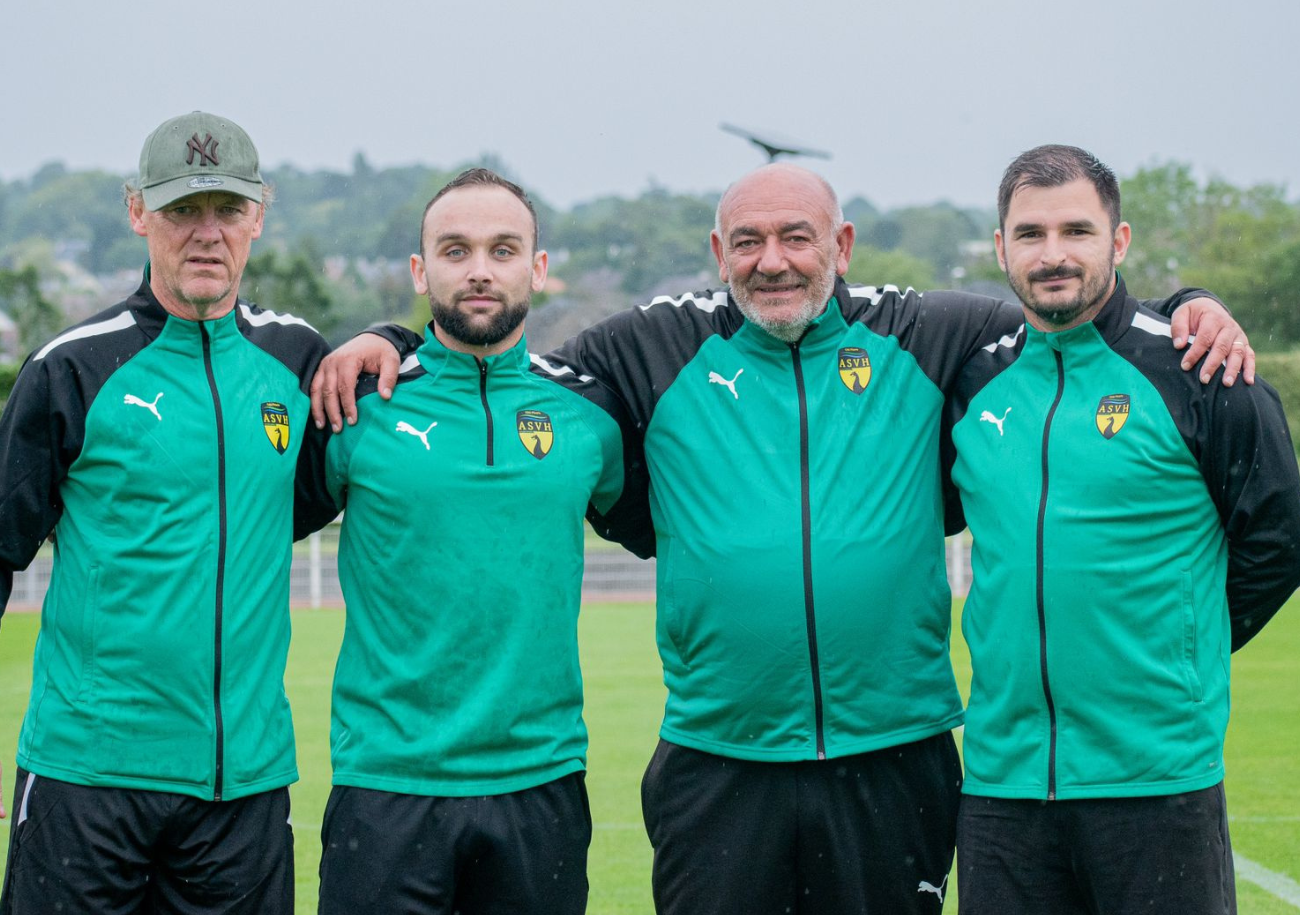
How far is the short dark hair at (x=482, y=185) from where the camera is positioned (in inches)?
152

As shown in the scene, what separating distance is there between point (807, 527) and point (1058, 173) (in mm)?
1081

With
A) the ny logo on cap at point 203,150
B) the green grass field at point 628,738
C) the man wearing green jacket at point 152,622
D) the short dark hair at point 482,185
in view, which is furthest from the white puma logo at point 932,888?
the ny logo on cap at point 203,150

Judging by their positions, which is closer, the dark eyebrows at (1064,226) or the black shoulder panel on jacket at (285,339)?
the dark eyebrows at (1064,226)

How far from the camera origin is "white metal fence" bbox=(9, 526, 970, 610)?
63.6ft

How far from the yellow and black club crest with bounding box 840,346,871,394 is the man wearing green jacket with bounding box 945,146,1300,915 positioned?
40 centimetres

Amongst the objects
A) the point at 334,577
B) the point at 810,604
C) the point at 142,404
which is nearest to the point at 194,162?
the point at 142,404

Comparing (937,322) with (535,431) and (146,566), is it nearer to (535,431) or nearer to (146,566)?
(535,431)

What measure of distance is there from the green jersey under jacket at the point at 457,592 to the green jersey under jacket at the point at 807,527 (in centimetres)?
33

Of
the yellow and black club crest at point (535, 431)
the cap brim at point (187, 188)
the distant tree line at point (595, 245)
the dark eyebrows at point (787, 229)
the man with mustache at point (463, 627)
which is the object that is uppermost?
→ the distant tree line at point (595, 245)

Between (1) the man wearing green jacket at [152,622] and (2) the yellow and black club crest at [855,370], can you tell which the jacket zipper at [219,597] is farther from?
(2) the yellow and black club crest at [855,370]

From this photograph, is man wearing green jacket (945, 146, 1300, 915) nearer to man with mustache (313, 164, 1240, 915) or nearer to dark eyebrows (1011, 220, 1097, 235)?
dark eyebrows (1011, 220, 1097, 235)

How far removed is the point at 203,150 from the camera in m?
3.72

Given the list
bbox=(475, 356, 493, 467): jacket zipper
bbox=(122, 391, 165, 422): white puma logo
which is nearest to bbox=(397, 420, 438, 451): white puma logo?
bbox=(475, 356, 493, 467): jacket zipper

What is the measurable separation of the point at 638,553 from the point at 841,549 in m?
0.81
